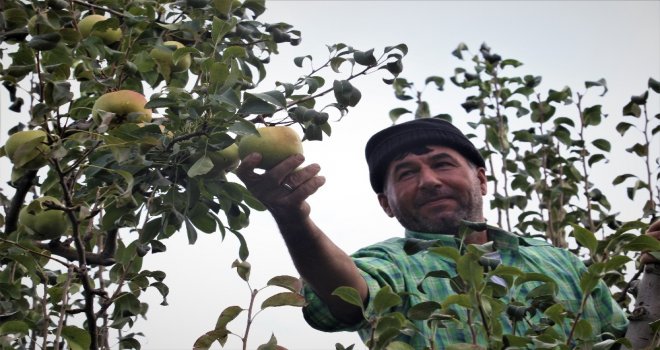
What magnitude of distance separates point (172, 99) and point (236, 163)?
0.25 m

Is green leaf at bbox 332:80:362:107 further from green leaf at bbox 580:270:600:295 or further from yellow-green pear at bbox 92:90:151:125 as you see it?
green leaf at bbox 580:270:600:295

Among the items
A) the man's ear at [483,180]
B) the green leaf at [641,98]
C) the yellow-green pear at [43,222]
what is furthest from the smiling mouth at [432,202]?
the yellow-green pear at [43,222]

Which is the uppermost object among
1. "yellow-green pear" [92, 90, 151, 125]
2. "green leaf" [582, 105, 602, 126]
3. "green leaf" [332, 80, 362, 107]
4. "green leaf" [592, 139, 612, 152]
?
"green leaf" [582, 105, 602, 126]

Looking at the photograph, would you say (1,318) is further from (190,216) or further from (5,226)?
(190,216)

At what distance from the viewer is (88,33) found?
7.36 feet

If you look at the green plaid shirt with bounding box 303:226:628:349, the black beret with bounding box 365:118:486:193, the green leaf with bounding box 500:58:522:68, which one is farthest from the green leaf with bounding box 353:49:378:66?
the green leaf with bounding box 500:58:522:68

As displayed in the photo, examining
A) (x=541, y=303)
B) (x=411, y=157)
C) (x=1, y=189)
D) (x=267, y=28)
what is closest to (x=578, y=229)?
(x=541, y=303)

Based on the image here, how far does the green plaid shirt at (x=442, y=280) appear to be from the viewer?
7.86 ft

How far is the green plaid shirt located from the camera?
7.86ft

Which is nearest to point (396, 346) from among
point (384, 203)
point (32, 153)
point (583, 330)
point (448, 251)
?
point (448, 251)

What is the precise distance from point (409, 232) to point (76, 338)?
1.54m

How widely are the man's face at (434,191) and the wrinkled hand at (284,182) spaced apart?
1.13 m

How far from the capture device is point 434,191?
302 centimetres

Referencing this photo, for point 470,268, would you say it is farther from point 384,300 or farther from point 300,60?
point 300,60
